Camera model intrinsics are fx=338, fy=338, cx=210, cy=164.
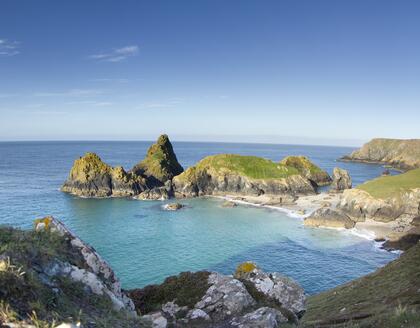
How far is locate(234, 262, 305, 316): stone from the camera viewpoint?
901 inches

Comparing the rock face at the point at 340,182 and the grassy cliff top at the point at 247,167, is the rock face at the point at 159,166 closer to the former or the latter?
the grassy cliff top at the point at 247,167

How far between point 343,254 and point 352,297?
33.2 meters

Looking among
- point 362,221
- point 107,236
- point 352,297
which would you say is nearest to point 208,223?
point 107,236

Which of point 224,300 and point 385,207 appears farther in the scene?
point 385,207

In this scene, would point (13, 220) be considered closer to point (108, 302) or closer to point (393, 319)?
Answer: point (108, 302)

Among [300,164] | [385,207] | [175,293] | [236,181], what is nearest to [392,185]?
[385,207]

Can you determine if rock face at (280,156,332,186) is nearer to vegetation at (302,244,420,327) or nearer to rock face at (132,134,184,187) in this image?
rock face at (132,134,184,187)

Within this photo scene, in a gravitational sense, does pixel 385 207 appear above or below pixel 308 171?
below

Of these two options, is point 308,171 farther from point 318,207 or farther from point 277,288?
point 277,288

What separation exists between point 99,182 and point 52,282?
104 metres

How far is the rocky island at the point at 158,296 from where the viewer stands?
29.4 ft

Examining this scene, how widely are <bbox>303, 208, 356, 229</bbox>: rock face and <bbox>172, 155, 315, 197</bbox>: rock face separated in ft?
118

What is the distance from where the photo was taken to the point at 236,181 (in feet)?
387

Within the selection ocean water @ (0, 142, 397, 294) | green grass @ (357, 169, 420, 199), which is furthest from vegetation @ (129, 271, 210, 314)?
green grass @ (357, 169, 420, 199)
